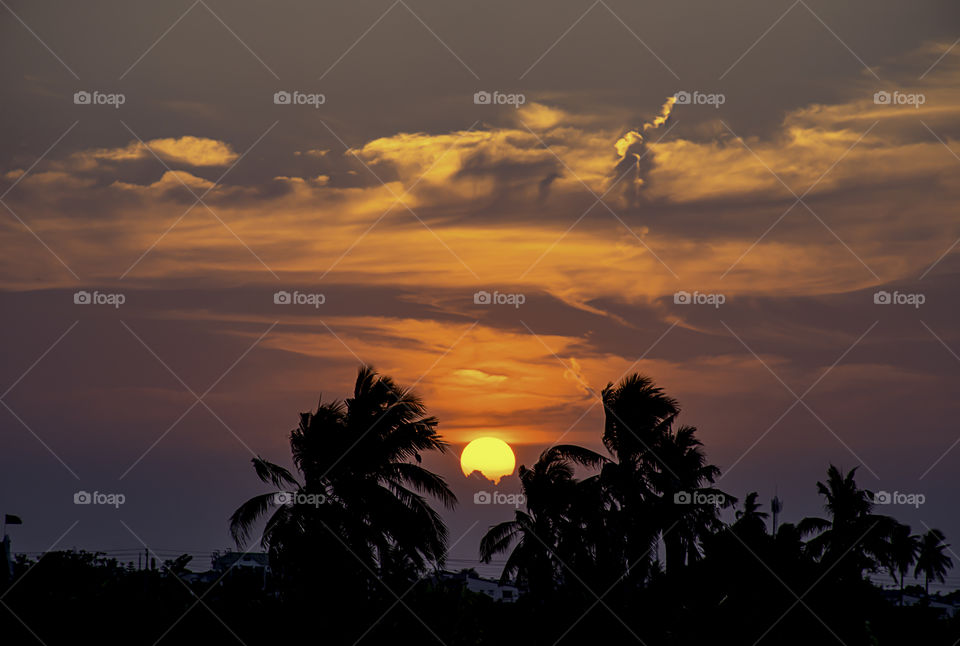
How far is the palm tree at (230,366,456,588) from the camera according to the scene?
28.2m

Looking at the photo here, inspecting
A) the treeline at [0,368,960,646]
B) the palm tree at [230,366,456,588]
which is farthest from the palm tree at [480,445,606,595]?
the palm tree at [230,366,456,588]

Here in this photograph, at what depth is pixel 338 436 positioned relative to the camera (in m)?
28.9

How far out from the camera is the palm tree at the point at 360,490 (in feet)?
92.5

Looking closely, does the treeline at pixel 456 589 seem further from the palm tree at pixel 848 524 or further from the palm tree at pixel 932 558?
the palm tree at pixel 932 558

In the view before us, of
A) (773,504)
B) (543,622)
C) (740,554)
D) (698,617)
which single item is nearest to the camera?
(698,617)

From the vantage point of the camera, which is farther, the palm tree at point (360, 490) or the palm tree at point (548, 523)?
the palm tree at point (548, 523)

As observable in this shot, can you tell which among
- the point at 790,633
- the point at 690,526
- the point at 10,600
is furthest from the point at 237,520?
the point at 690,526

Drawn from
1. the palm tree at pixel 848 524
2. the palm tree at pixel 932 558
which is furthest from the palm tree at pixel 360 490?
the palm tree at pixel 932 558

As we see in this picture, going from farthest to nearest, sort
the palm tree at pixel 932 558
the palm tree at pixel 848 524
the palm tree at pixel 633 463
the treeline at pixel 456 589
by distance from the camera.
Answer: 1. the palm tree at pixel 932 558
2. the palm tree at pixel 848 524
3. the palm tree at pixel 633 463
4. the treeline at pixel 456 589

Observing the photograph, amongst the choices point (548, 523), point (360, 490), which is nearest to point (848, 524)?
point (548, 523)

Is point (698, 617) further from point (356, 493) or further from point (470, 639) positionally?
point (356, 493)

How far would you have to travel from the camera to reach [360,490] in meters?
28.6

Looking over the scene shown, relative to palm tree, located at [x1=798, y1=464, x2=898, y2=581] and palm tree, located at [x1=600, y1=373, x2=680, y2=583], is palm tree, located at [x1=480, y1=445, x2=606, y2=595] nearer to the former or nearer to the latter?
palm tree, located at [x1=600, y1=373, x2=680, y2=583]

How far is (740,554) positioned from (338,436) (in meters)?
11.8
